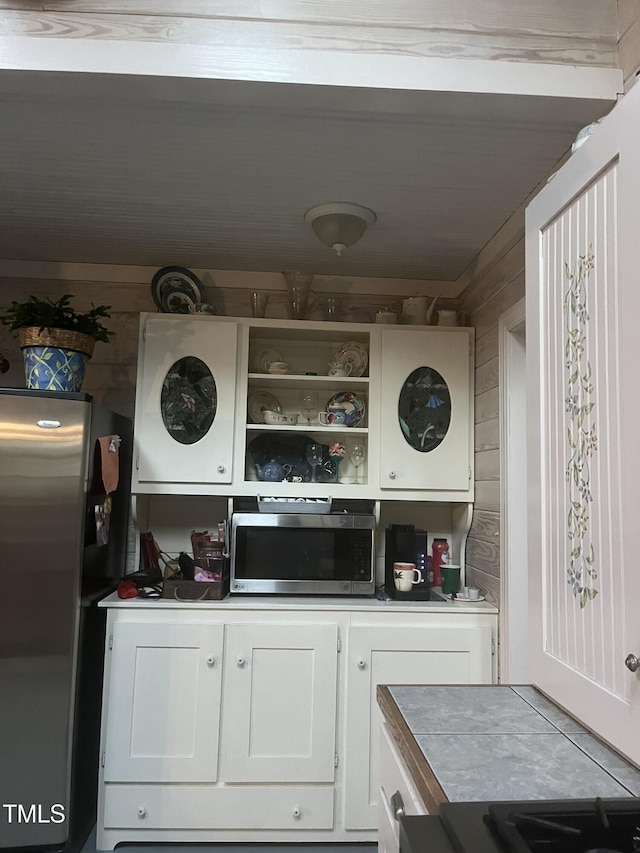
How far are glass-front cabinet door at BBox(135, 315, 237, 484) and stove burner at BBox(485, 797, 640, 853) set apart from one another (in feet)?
6.12

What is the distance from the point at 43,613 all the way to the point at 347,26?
1942 millimetres

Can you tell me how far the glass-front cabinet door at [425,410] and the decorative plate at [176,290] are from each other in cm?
89

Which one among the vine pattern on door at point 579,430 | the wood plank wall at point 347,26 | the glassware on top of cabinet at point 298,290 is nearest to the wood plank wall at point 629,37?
the wood plank wall at point 347,26

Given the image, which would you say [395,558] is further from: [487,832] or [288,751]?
[487,832]

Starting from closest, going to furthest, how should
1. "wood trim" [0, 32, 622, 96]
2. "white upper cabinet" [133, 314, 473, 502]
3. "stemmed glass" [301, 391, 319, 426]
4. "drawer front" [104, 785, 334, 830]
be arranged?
"wood trim" [0, 32, 622, 96]
"drawer front" [104, 785, 334, 830]
"white upper cabinet" [133, 314, 473, 502]
"stemmed glass" [301, 391, 319, 426]

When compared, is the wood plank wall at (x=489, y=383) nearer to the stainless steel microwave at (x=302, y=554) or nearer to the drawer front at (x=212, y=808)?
the stainless steel microwave at (x=302, y=554)

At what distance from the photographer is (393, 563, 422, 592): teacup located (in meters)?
2.41

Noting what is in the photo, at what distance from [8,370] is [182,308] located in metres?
0.83

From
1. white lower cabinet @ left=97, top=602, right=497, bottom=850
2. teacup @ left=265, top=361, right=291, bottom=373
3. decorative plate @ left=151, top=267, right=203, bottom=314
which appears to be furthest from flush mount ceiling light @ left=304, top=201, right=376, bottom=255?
white lower cabinet @ left=97, top=602, right=497, bottom=850

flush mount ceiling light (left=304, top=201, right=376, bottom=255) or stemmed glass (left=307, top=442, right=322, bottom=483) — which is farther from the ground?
flush mount ceiling light (left=304, top=201, right=376, bottom=255)

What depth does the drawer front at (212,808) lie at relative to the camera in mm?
2166

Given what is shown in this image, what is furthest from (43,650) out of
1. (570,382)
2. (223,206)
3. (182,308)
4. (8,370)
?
(570,382)

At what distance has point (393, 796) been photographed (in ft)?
3.55

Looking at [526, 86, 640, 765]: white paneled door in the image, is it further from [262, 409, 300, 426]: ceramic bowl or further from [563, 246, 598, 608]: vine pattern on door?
[262, 409, 300, 426]: ceramic bowl
